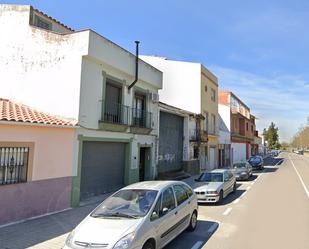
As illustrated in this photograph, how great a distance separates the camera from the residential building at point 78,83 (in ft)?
39.0

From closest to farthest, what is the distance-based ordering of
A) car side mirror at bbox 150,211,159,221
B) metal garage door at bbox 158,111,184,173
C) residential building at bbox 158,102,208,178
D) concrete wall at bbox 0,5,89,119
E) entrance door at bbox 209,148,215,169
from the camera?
car side mirror at bbox 150,211,159,221 → concrete wall at bbox 0,5,89,119 → metal garage door at bbox 158,111,184,173 → residential building at bbox 158,102,208,178 → entrance door at bbox 209,148,215,169

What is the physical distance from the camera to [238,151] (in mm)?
47000

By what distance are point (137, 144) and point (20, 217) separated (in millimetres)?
7961

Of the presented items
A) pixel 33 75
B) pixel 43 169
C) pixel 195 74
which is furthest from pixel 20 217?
pixel 195 74

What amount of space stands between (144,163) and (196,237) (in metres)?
10.2

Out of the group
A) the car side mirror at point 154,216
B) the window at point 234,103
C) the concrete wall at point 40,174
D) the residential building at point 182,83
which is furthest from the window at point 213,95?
the car side mirror at point 154,216

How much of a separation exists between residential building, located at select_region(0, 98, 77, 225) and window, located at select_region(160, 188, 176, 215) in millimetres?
4688

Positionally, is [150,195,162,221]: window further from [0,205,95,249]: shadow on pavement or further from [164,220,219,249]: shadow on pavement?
[0,205,95,249]: shadow on pavement

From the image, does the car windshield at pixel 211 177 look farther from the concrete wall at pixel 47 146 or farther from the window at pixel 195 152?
the window at pixel 195 152

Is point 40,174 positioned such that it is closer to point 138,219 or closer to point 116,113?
point 138,219

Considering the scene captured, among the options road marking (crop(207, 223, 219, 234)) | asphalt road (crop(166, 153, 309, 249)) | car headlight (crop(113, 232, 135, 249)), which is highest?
car headlight (crop(113, 232, 135, 249))

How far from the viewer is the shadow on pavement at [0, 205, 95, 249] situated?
24.5 ft

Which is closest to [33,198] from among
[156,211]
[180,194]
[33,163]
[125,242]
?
[33,163]

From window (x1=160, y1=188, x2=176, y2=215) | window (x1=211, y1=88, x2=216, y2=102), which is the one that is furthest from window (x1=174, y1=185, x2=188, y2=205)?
window (x1=211, y1=88, x2=216, y2=102)
